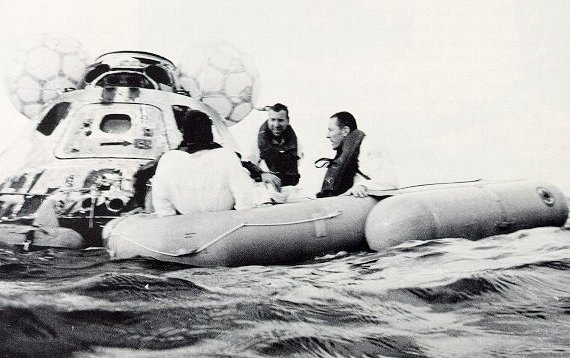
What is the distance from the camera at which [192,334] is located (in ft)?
4.15

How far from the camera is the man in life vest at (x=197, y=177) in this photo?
77.2 inches

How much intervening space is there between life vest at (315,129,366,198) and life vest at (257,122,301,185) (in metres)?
0.13

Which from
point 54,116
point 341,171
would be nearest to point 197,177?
point 341,171

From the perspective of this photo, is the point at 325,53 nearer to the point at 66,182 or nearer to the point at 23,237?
the point at 66,182

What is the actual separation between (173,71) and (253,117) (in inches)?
16.2

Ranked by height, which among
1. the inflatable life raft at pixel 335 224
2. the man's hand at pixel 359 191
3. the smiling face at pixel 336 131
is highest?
the smiling face at pixel 336 131

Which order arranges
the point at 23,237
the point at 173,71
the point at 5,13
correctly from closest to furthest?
1. the point at 5,13
2. the point at 23,237
3. the point at 173,71

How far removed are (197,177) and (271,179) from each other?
0.51 m

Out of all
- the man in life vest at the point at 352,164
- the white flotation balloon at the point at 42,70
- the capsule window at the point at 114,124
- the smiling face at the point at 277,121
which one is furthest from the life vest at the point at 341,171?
the white flotation balloon at the point at 42,70

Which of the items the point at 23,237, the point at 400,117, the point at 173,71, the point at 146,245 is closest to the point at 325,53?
the point at 400,117

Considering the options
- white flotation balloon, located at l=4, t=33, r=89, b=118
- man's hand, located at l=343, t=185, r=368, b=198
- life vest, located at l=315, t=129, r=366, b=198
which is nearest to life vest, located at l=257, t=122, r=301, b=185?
life vest, located at l=315, t=129, r=366, b=198

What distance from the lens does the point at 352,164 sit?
2.35 meters

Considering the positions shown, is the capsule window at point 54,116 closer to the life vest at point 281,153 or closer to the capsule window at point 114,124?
the capsule window at point 114,124

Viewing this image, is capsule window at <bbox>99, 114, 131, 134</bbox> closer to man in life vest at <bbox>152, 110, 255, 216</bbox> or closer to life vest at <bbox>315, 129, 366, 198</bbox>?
man in life vest at <bbox>152, 110, 255, 216</bbox>
